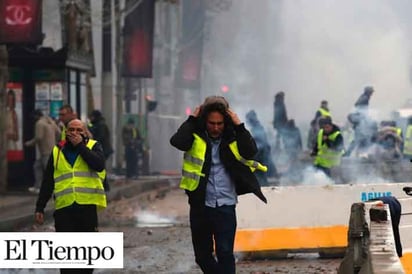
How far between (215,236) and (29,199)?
462 inches

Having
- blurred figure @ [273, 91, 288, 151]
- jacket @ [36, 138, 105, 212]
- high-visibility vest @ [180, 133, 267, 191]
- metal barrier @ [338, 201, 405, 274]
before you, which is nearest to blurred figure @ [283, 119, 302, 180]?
blurred figure @ [273, 91, 288, 151]

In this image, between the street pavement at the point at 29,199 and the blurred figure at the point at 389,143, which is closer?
the street pavement at the point at 29,199

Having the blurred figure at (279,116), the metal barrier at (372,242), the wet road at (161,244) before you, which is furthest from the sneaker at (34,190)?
the metal barrier at (372,242)

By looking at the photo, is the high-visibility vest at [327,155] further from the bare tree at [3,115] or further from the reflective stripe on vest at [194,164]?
the reflective stripe on vest at [194,164]

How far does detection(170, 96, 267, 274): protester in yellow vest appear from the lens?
7.90 m

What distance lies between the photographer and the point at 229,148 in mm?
7938

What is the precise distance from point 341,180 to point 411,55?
1482 cm

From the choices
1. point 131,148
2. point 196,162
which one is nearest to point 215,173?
point 196,162

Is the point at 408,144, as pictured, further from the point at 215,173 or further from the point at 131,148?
the point at 215,173

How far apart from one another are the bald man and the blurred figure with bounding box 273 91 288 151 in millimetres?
15542

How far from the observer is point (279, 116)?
24859 millimetres

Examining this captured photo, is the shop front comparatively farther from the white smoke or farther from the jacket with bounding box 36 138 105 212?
the jacket with bounding box 36 138 105 212

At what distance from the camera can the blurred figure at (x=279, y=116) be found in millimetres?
24094

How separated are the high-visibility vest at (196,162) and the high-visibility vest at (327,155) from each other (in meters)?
→ 8.97
